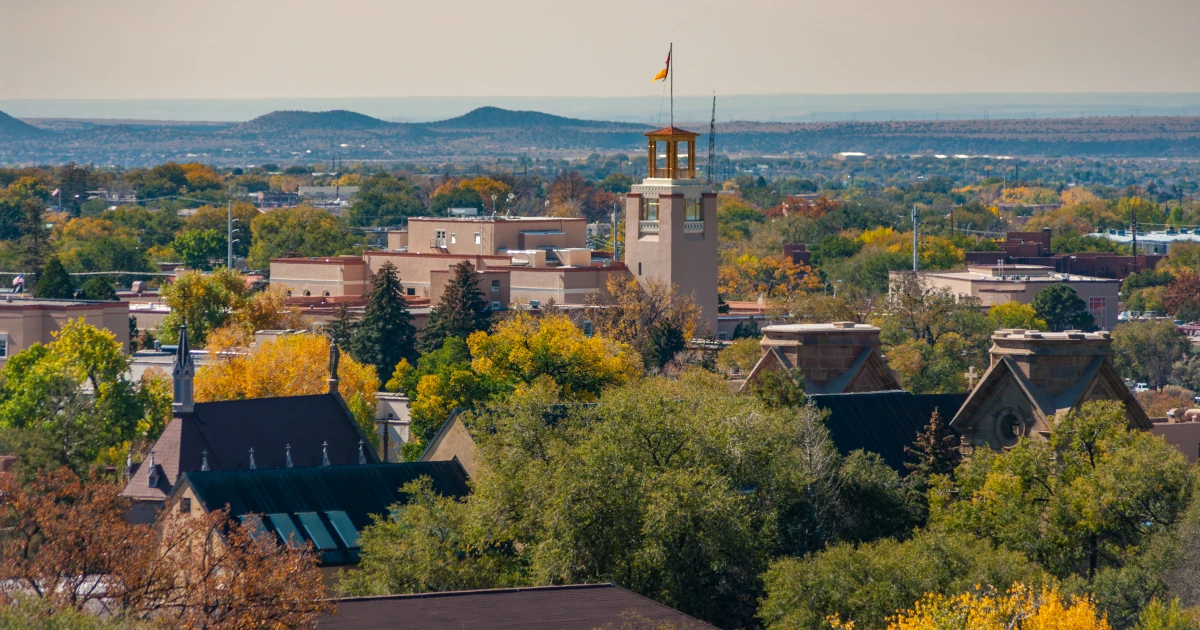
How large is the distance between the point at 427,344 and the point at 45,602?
71.9m

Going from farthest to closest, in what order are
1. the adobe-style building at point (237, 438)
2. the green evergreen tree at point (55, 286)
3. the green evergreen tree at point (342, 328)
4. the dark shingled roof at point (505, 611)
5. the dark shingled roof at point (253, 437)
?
the green evergreen tree at point (55, 286) < the green evergreen tree at point (342, 328) < the dark shingled roof at point (253, 437) < the adobe-style building at point (237, 438) < the dark shingled roof at point (505, 611)

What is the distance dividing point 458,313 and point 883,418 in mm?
54811

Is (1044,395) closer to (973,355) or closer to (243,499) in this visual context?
(243,499)

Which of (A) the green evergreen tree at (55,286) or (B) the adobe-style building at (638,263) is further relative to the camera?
(B) the adobe-style building at (638,263)

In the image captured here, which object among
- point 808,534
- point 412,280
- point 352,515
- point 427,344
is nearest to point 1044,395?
point 808,534

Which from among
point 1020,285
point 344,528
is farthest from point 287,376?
point 1020,285

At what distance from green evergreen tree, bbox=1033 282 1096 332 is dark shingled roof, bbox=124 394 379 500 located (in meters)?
79.6

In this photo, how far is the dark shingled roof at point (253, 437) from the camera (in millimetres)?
61656

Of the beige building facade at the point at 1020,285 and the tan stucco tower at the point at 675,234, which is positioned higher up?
the tan stucco tower at the point at 675,234

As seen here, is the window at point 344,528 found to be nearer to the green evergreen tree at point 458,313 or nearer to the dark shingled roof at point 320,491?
the dark shingled roof at point 320,491

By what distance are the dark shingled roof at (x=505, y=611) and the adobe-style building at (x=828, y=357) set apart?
56.1 ft

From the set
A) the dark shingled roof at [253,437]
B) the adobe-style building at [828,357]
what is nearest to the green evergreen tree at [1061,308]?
the dark shingled roof at [253,437]

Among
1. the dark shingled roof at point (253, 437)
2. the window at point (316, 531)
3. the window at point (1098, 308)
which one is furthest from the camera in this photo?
the window at point (1098, 308)

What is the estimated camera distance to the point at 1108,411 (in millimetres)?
50250
